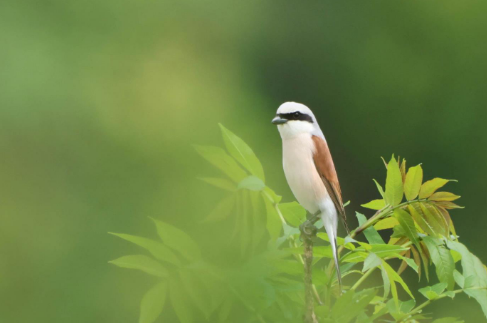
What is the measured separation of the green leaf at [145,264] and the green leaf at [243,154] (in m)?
0.13

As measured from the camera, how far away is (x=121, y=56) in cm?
521

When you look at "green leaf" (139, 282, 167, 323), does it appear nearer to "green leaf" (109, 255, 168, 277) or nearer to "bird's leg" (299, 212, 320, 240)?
"green leaf" (109, 255, 168, 277)

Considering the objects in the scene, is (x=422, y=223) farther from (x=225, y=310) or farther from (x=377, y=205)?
(x=225, y=310)

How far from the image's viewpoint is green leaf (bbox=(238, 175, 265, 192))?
22.0 inches

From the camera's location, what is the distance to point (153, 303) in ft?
2.03

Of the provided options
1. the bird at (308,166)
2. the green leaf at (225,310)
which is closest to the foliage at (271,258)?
the green leaf at (225,310)

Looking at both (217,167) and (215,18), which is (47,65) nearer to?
(215,18)

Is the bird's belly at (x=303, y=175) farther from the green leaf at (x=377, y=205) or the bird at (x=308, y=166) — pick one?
the green leaf at (x=377, y=205)

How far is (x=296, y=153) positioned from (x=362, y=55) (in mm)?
5183

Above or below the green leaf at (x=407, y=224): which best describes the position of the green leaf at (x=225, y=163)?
above

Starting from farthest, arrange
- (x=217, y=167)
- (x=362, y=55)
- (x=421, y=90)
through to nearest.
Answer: (x=362, y=55) → (x=421, y=90) → (x=217, y=167)

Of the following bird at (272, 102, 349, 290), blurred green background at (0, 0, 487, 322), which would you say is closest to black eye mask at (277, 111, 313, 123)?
bird at (272, 102, 349, 290)

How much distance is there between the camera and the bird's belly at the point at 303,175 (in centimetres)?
93

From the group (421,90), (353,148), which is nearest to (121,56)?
(353,148)
